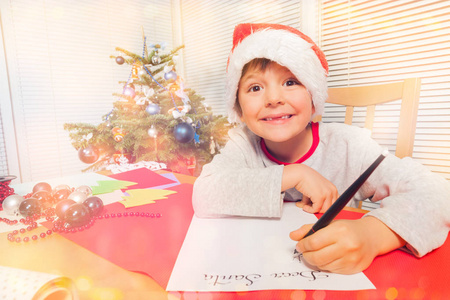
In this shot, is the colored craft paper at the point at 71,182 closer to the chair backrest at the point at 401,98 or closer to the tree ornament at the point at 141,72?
the chair backrest at the point at 401,98

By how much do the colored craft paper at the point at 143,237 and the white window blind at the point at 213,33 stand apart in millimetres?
1765

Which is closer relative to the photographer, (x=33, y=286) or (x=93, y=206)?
(x=33, y=286)

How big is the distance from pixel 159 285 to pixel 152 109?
4.32ft

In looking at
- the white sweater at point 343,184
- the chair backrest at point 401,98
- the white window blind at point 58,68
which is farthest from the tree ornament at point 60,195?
the white window blind at point 58,68

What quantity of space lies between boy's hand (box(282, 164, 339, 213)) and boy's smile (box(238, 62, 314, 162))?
0.12 metres

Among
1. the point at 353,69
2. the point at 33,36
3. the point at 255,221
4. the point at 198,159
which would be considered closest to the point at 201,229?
the point at 255,221

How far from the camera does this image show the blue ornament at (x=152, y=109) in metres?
1.53

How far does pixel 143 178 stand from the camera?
85 cm

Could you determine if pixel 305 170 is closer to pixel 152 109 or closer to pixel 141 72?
pixel 152 109

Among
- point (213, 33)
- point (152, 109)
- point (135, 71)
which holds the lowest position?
point (152, 109)

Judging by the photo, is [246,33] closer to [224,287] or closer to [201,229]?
[201,229]

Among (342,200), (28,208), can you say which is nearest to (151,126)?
(28,208)

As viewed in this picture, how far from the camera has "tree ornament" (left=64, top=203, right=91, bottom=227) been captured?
0.49 metres

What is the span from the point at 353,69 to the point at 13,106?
91.8 inches
